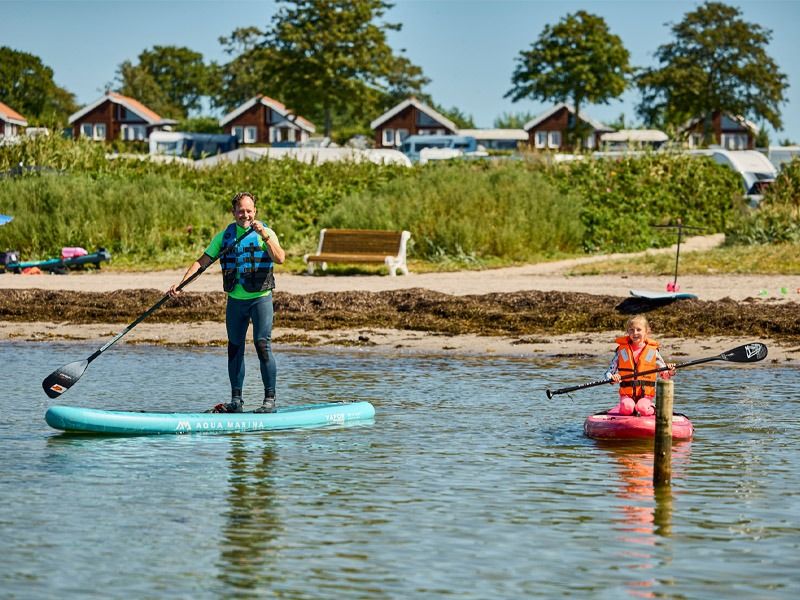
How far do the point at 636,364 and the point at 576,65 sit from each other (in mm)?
73917

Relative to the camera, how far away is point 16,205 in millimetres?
30547

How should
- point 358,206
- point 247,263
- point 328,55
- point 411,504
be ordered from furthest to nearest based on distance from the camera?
1. point 328,55
2. point 358,206
3. point 247,263
4. point 411,504

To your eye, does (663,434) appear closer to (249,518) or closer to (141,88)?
(249,518)

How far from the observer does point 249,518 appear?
974 cm

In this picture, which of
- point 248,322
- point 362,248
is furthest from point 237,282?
point 362,248

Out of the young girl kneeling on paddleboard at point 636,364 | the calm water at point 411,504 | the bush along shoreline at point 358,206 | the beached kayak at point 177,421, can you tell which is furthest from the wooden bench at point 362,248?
the young girl kneeling on paddleboard at point 636,364

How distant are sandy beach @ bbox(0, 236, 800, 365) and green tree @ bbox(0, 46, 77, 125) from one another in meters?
98.3

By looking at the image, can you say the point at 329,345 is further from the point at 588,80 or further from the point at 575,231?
the point at 588,80

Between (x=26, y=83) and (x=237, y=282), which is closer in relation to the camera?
(x=237, y=282)

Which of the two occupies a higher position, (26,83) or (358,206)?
(26,83)

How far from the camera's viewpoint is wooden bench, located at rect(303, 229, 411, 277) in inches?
1032

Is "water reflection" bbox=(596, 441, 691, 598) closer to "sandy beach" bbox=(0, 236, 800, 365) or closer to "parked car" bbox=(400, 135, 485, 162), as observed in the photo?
"sandy beach" bbox=(0, 236, 800, 365)

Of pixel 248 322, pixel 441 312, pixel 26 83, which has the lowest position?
pixel 441 312

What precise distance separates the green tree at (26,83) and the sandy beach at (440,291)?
9832 centimetres
